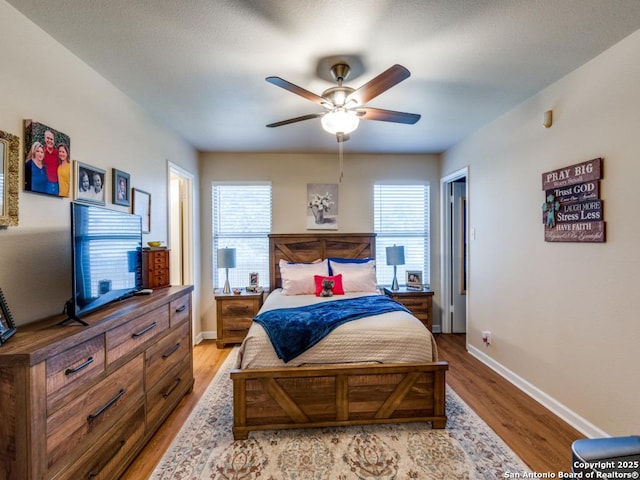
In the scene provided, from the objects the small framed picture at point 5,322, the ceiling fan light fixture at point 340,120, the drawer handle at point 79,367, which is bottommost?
the drawer handle at point 79,367

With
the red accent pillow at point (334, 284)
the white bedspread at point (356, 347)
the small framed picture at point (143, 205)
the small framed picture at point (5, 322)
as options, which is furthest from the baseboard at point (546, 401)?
the small framed picture at point (143, 205)

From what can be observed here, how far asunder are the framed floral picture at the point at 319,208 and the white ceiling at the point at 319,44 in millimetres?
1517

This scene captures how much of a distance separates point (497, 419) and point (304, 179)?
133 inches

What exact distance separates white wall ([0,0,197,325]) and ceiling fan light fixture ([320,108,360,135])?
165 cm

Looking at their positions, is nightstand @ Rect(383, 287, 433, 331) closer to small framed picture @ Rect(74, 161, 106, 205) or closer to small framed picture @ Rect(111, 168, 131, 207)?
small framed picture @ Rect(111, 168, 131, 207)

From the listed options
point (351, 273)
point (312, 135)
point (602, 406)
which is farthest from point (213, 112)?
point (602, 406)

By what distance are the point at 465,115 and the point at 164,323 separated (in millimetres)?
3299

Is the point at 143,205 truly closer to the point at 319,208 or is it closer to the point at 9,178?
the point at 9,178

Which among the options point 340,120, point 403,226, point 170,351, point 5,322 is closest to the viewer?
point 5,322

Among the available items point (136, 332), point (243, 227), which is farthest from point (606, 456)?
point (243, 227)

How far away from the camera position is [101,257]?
1759 millimetres

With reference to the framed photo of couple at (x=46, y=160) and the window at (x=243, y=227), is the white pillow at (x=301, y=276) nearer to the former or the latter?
the window at (x=243, y=227)

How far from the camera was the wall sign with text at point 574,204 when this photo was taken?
2.02 metres

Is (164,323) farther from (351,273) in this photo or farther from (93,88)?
(351,273)
